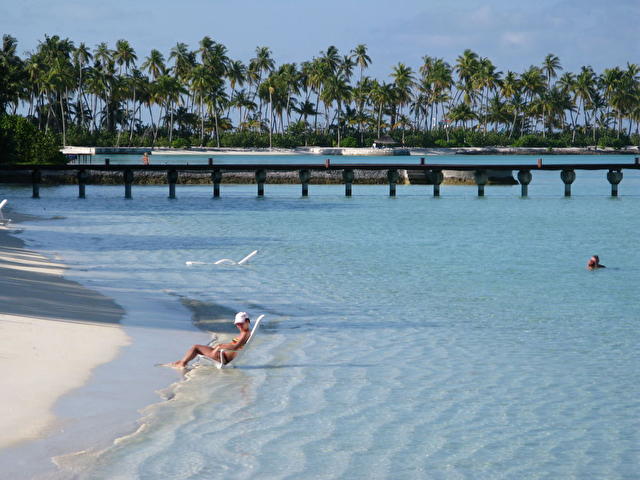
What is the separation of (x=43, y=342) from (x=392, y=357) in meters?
5.04

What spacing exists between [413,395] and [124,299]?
861 centimetres

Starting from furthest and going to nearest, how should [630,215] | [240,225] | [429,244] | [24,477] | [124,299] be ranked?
[630,215] → [240,225] → [429,244] → [124,299] → [24,477]

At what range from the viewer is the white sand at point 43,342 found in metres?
10.5

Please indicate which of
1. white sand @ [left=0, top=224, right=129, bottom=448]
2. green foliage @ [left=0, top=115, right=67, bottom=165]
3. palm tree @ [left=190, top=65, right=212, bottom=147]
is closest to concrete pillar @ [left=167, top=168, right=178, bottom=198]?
green foliage @ [left=0, top=115, right=67, bottom=165]

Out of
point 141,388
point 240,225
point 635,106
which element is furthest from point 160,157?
point 141,388

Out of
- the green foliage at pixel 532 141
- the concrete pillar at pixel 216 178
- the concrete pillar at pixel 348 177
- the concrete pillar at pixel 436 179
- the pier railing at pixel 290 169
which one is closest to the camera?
the pier railing at pixel 290 169

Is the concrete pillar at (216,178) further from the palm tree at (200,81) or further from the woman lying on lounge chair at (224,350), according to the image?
the palm tree at (200,81)

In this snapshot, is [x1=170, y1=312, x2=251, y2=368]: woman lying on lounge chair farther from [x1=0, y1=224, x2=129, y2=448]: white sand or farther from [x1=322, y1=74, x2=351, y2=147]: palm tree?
[x1=322, y1=74, x2=351, y2=147]: palm tree

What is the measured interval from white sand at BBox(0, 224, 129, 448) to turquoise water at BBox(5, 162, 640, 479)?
1008 mm

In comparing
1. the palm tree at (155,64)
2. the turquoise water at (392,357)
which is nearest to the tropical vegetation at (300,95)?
the palm tree at (155,64)

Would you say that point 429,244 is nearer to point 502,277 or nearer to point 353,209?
point 502,277

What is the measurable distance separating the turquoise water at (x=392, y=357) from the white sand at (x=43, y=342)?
101cm

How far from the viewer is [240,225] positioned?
134 ft

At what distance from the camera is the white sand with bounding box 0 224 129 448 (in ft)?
34.3
